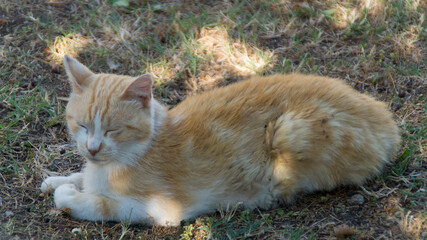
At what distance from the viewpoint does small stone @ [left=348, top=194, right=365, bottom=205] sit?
10.7ft

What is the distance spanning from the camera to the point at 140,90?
307cm

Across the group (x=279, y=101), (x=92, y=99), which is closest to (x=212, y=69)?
(x=279, y=101)

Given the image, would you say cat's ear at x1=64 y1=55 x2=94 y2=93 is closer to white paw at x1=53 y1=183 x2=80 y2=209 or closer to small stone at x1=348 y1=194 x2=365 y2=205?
white paw at x1=53 y1=183 x2=80 y2=209

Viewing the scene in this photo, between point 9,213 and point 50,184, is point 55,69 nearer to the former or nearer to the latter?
point 50,184

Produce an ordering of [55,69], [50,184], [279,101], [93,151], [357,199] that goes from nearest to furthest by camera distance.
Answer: [93,151], [357,199], [279,101], [50,184], [55,69]

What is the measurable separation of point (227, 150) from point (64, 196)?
124 cm

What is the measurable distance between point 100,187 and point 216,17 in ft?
8.98

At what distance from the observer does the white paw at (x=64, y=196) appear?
10.9 feet

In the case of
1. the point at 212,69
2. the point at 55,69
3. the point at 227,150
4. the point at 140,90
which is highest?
the point at 140,90

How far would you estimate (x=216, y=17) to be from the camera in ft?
17.4

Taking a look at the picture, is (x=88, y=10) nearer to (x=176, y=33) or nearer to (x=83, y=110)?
(x=176, y=33)

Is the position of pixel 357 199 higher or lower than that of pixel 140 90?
lower

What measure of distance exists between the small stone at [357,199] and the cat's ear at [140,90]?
162cm

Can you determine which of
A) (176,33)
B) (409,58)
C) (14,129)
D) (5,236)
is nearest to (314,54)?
(409,58)
